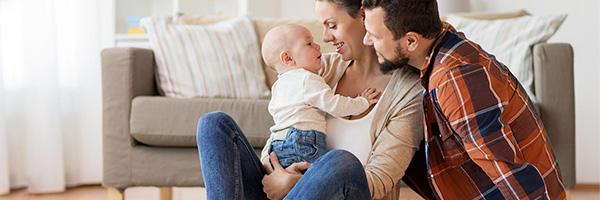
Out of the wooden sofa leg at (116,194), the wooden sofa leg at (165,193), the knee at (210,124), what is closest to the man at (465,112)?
the knee at (210,124)

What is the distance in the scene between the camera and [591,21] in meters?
3.74

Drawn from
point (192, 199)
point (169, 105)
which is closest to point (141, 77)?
point (169, 105)

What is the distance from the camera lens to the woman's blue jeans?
142cm

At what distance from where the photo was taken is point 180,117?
266cm

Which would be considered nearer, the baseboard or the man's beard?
the man's beard

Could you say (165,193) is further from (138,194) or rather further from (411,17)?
(411,17)

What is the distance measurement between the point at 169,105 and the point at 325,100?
3.94 feet

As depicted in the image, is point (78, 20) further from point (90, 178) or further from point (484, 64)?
point (484, 64)

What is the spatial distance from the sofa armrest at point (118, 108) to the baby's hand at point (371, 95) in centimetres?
125

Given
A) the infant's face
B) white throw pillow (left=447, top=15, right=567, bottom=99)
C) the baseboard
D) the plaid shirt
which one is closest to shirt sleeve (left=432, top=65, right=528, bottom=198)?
the plaid shirt

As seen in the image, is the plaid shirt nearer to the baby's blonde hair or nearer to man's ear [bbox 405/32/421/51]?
man's ear [bbox 405/32/421/51]

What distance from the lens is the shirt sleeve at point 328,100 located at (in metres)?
1.57

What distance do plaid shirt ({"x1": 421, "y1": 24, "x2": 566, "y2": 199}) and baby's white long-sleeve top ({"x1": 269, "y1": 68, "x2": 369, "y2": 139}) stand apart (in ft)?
0.57

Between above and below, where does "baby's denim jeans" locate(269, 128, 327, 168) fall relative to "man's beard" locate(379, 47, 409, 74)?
below
